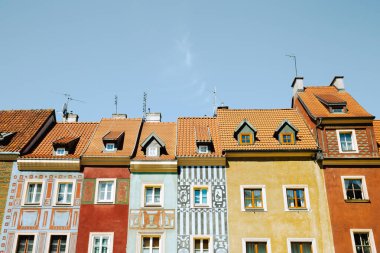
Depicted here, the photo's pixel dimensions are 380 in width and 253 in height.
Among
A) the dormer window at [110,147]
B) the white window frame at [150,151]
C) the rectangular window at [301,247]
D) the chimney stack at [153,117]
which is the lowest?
the rectangular window at [301,247]

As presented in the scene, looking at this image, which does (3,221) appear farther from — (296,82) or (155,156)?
(296,82)

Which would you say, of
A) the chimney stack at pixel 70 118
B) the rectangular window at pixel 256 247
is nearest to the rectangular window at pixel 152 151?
the rectangular window at pixel 256 247

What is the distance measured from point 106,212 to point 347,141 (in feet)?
50.3

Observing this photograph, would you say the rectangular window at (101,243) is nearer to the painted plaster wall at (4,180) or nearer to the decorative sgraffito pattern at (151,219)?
the decorative sgraffito pattern at (151,219)

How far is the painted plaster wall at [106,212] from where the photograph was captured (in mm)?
22172

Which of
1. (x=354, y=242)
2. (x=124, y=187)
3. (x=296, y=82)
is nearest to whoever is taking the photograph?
(x=354, y=242)

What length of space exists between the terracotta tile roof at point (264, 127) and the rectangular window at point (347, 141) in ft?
5.38

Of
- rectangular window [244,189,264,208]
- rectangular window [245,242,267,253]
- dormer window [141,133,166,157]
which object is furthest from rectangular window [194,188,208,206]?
dormer window [141,133,166,157]

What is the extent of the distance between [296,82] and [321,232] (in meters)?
12.5

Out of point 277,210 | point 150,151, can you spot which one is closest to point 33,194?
point 150,151

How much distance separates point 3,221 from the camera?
2256 cm

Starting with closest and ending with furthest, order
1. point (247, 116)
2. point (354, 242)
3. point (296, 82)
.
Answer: point (354, 242) → point (247, 116) → point (296, 82)

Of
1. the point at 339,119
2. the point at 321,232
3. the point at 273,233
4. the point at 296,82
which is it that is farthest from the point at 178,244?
the point at 296,82

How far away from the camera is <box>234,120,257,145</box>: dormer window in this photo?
25.2 meters
